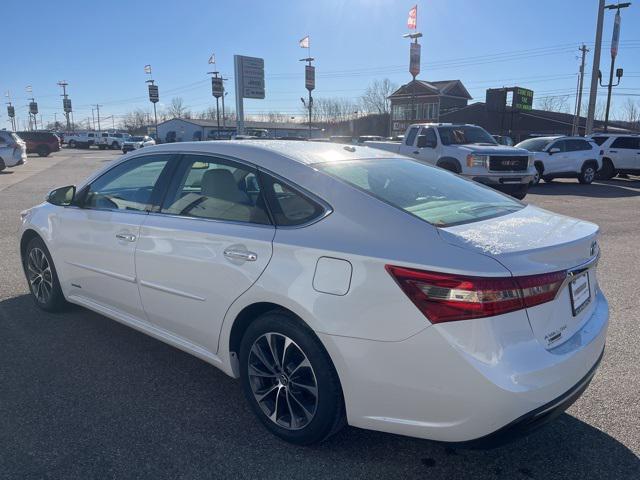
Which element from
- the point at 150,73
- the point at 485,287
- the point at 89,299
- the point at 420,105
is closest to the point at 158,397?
the point at 89,299

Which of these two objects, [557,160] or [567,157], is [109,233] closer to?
[557,160]

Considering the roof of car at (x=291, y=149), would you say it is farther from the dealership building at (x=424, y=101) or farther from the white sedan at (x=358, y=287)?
the dealership building at (x=424, y=101)

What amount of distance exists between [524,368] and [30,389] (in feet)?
10.1

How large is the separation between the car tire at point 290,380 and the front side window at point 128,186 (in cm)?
140

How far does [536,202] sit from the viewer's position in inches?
539

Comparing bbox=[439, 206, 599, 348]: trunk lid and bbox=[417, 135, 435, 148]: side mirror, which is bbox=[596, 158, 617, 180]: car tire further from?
bbox=[439, 206, 599, 348]: trunk lid

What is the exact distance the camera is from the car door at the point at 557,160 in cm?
1869

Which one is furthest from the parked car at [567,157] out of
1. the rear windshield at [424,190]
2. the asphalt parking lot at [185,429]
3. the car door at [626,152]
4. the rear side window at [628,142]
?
the rear windshield at [424,190]

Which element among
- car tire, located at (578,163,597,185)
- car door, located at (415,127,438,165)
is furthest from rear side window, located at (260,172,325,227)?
car tire, located at (578,163,597,185)

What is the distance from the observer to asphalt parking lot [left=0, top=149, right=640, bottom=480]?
8.47ft

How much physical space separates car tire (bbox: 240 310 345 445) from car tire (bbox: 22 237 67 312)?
8.19 ft

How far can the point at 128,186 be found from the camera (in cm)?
392

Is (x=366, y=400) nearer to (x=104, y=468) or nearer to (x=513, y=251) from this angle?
(x=513, y=251)

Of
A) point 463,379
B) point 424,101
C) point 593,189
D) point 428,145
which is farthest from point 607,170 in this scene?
point 424,101
